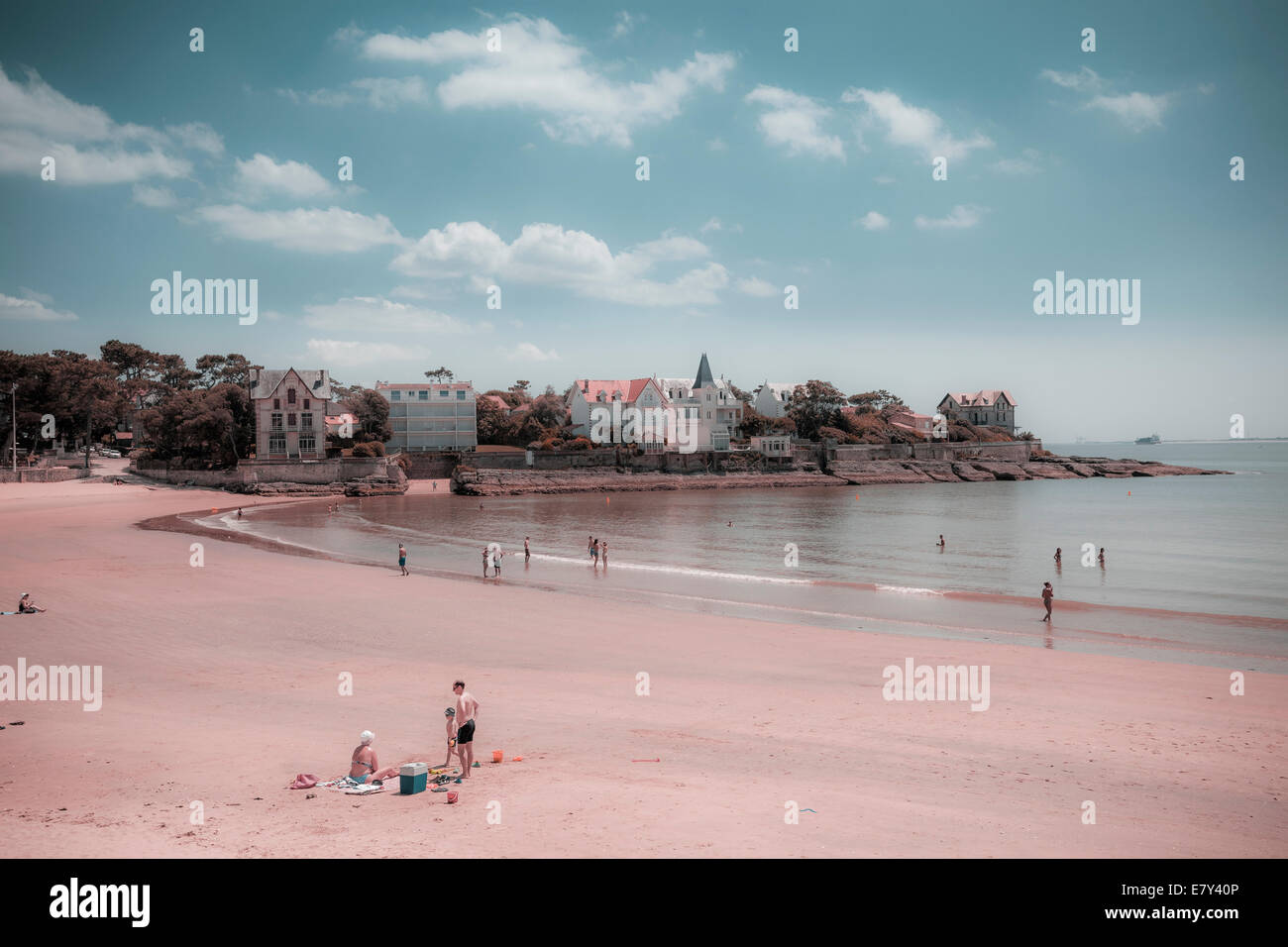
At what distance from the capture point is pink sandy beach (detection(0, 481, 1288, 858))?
7969 mm

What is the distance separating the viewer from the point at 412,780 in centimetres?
922

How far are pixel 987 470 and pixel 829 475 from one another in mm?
26747

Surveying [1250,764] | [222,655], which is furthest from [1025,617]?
[222,655]

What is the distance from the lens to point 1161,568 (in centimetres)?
3434

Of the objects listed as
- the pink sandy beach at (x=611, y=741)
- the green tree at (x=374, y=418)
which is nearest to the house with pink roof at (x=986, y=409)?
the green tree at (x=374, y=418)

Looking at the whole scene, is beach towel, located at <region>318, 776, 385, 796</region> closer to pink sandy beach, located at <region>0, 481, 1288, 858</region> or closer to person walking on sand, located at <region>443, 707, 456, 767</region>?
pink sandy beach, located at <region>0, 481, 1288, 858</region>

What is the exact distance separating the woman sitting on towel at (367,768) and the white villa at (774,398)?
130710 mm

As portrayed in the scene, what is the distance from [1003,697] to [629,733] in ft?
25.8

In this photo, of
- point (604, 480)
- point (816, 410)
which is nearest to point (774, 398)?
point (816, 410)

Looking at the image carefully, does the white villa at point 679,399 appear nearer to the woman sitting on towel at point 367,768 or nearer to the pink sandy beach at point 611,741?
the pink sandy beach at point 611,741

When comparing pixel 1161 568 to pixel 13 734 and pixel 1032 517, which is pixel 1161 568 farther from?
pixel 13 734

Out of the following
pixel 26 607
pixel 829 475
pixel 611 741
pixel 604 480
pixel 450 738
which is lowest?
pixel 611 741

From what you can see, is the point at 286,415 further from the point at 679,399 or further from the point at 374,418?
the point at 679,399

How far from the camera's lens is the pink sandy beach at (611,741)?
7969 mm
